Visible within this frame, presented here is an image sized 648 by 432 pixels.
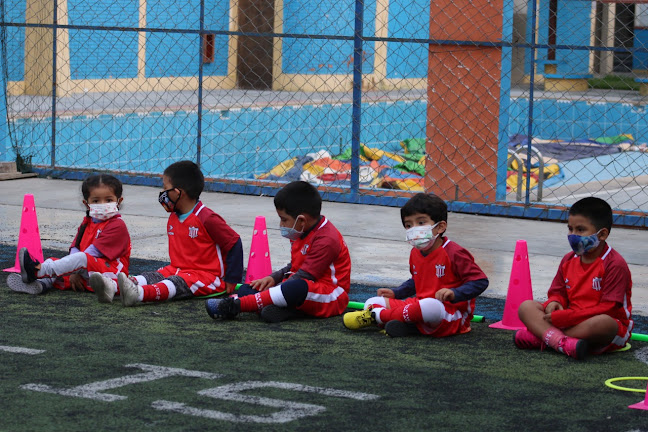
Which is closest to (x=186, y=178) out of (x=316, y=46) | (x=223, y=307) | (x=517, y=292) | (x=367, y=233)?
(x=223, y=307)

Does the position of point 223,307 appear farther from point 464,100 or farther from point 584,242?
point 464,100

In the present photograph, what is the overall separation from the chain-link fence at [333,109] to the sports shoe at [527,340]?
12.9 ft

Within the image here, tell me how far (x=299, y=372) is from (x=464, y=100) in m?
5.86

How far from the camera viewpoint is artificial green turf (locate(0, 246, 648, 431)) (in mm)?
4242

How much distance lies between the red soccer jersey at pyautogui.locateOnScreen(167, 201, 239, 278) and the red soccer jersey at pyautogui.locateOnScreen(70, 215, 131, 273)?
0.29 meters

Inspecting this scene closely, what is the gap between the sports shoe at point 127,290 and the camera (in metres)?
6.28

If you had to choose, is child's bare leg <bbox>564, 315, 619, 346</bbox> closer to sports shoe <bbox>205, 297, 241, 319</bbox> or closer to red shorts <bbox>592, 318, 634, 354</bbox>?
red shorts <bbox>592, 318, 634, 354</bbox>

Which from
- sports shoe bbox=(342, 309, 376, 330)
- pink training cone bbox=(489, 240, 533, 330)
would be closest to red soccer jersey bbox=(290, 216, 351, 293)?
sports shoe bbox=(342, 309, 376, 330)

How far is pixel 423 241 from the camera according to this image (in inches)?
226

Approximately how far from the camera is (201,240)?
671 cm

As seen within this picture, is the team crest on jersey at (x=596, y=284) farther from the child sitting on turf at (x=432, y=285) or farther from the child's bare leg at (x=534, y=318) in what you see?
the child sitting on turf at (x=432, y=285)

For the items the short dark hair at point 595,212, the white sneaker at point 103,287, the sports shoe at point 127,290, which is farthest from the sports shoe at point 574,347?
the white sneaker at point 103,287

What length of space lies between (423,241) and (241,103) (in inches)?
610

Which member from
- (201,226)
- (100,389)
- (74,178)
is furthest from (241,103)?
(100,389)
